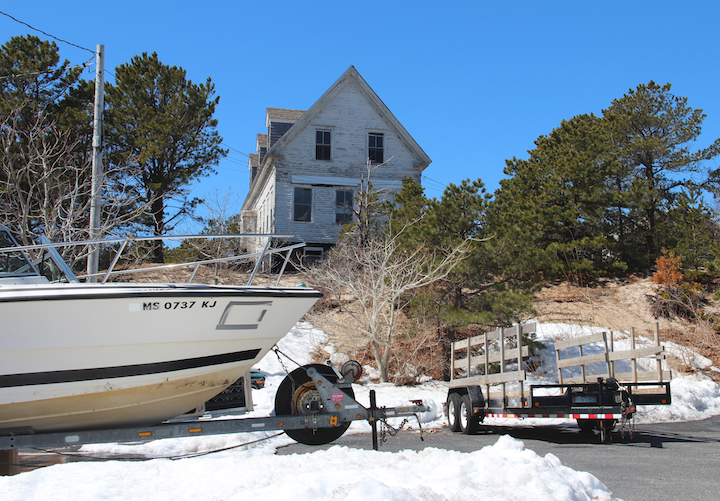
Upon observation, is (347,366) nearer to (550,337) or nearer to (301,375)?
(301,375)

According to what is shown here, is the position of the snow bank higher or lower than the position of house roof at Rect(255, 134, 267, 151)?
lower

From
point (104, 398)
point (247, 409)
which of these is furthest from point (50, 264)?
point (247, 409)

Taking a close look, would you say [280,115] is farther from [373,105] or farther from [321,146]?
[373,105]

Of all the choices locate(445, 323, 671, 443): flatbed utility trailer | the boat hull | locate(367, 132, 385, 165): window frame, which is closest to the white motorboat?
the boat hull

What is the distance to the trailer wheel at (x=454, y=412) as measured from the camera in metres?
9.89

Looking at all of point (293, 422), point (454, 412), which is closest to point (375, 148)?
point (454, 412)

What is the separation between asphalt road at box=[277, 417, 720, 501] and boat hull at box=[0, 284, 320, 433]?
232cm

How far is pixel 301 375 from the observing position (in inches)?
243

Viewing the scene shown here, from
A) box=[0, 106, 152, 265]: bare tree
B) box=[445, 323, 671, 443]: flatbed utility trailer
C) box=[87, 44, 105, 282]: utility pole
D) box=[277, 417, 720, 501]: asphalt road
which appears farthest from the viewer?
box=[0, 106, 152, 265]: bare tree

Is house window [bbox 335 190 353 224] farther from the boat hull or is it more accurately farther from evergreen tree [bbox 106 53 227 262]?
the boat hull

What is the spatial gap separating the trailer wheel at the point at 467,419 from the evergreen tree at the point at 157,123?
1657 centimetres

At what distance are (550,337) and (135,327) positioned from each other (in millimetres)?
14529

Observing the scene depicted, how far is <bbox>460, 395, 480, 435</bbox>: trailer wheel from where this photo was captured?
9.46 metres

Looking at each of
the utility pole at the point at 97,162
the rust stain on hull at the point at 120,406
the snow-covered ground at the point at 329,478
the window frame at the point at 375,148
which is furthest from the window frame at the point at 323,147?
the rust stain on hull at the point at 120,406
